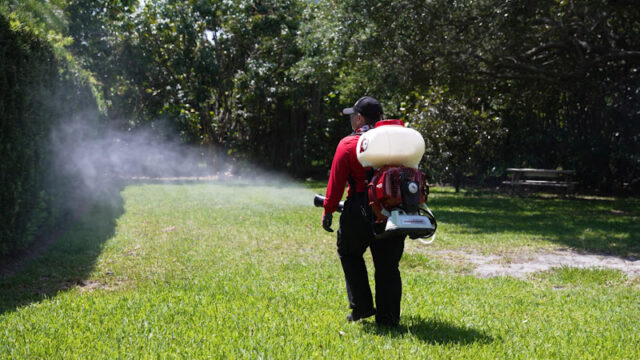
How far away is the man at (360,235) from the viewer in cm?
405

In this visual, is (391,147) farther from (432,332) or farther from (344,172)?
(432,332)

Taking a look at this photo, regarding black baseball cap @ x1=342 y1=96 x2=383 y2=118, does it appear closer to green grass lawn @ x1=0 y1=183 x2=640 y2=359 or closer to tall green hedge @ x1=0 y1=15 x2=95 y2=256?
green grass lawn @ x1=0 y1=183 x2=640 y2=359

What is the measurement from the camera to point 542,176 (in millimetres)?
16547

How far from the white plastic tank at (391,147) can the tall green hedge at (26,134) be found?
172 inches

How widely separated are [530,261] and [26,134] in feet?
21.2

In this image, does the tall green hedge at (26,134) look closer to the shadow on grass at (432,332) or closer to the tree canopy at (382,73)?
the tree canopy at (382,73)

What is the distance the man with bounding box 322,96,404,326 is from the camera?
4047mm

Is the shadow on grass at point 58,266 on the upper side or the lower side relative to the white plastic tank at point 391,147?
lower

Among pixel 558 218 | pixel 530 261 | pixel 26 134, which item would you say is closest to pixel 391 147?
pixel 530 261

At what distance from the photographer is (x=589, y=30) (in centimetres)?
1198

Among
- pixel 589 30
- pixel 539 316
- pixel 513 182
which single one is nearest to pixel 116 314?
pixel 539 316

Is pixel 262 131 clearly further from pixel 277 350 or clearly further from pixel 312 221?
pixel 277 350

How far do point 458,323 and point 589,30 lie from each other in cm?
977

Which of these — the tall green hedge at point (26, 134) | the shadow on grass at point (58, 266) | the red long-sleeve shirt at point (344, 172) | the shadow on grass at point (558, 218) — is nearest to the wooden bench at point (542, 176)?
the shadow on grass at point (558, 218)
